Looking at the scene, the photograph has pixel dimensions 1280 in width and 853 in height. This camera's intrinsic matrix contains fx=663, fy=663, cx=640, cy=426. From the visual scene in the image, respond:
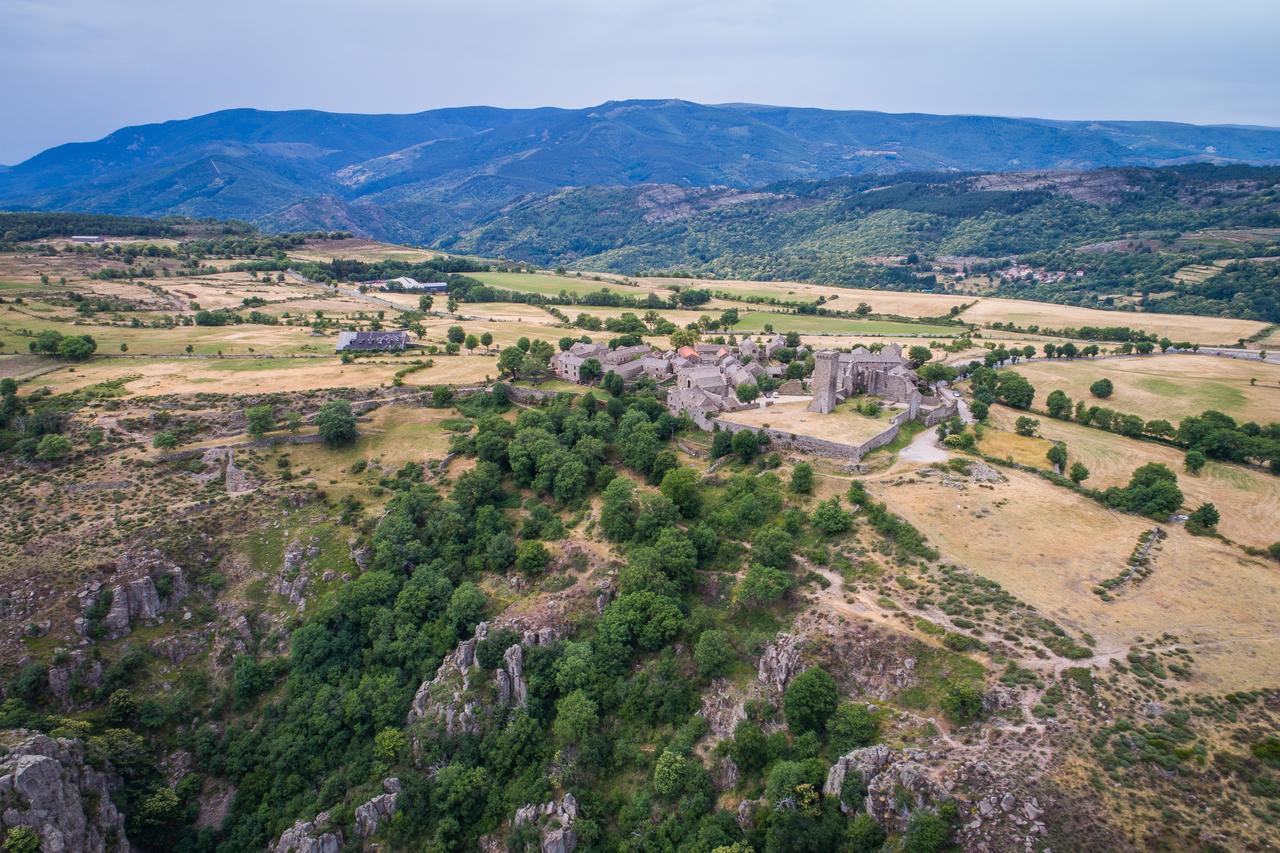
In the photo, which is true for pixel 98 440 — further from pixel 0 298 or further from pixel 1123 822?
pixel 1123 822

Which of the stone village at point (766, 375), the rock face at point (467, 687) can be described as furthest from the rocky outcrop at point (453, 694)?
the stone village at point (766, 375)

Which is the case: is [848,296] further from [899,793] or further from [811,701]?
[899,793]

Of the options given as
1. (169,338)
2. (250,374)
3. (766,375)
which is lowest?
(766,375)

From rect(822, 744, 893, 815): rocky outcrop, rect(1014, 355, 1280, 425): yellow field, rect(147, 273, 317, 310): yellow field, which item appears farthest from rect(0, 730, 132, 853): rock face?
rect(147, 273, 317, 310): yellow field

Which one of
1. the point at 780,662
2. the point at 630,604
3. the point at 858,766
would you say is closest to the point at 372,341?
the point at 630,604

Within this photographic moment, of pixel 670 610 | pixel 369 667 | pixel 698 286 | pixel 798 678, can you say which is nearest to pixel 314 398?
pixel 369 667

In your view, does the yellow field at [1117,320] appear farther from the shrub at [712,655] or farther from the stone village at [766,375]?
the shrub at [712,655]

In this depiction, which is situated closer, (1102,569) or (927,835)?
(927,835)
